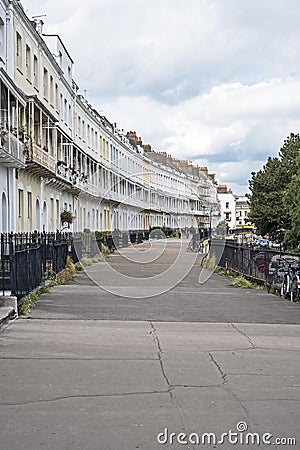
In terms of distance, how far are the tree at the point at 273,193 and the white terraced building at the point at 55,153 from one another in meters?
12.1

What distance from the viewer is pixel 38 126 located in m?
30.9

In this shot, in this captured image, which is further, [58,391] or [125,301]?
[125,301]

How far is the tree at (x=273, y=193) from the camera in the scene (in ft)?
154

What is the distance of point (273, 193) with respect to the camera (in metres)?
47.5

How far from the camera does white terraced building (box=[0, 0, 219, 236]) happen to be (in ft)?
80.1

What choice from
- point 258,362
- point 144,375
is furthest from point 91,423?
point 258,362

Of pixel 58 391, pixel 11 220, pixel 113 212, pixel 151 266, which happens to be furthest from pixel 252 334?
pixel 113 212

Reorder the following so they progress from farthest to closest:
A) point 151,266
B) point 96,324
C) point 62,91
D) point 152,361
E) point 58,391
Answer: point 62,91
point 151,266
point 96,324
point 152,361
point 58,391

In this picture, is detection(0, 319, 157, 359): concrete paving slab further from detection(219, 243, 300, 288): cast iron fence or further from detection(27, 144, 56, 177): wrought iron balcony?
detection(27, 144, 56, 177): wrought iron balcony

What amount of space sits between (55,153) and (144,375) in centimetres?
2865

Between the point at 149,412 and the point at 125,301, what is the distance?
32.1ft

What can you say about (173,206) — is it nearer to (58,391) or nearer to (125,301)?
(125,301)

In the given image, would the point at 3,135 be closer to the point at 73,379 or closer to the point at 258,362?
the point at 258,362

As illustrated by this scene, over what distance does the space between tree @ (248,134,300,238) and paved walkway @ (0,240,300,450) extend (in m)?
32.8
